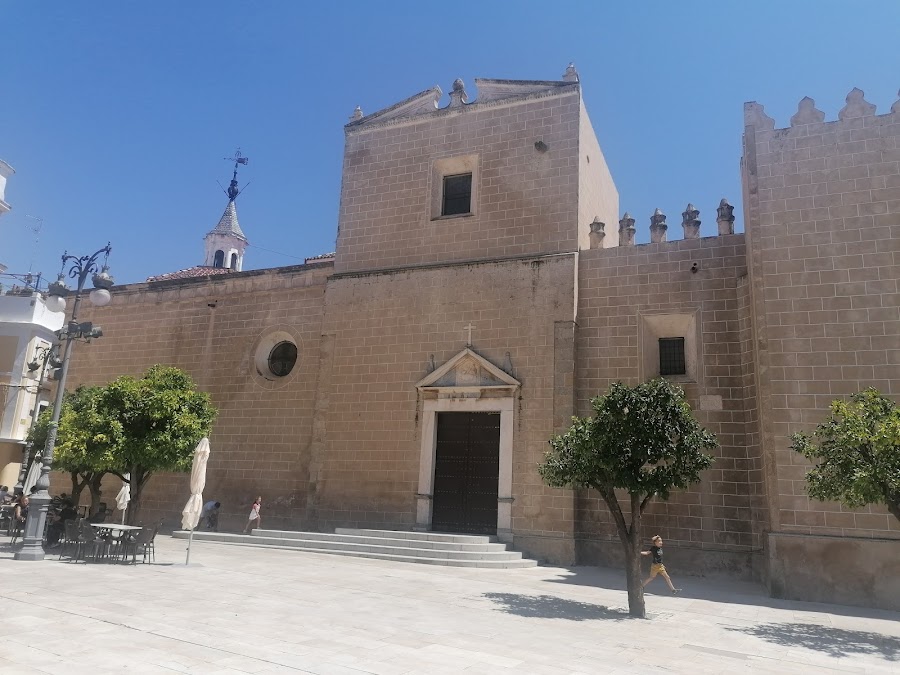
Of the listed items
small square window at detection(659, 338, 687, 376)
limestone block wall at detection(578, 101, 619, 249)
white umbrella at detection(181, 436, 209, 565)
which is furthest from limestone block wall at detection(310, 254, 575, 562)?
white umbrella at detection(181, 436, 209, 565)

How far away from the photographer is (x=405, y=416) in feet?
53.8

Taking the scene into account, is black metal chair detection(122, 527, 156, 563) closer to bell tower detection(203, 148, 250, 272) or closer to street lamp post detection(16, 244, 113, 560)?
street lamp post detection(16, 244, 113, 560)

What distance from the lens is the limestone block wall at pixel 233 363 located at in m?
17.8

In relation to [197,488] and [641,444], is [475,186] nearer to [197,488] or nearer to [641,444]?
[197,488]

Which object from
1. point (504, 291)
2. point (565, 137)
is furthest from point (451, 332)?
point (565, 137)

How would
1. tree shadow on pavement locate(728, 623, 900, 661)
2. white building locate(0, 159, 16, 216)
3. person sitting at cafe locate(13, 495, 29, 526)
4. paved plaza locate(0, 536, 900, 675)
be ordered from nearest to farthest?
1. paved plaza locate(0, 536, 900, 675)
2. tree shadow on pavement locate(728, 623, 900, 661)
3. person sitting at cafe locate(13, 495, 29, 526)
4. white building locate(0, 159, 16, 216)

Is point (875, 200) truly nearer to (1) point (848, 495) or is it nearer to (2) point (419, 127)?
(1) point (848, 495)

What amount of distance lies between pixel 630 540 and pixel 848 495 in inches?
108

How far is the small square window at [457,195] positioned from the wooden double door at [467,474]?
5.44 metres

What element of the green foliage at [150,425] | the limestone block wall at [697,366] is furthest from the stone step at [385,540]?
the green foliage at [150,425]

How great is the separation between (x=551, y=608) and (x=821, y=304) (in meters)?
7.58

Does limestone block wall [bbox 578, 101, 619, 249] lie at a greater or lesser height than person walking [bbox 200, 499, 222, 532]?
greater

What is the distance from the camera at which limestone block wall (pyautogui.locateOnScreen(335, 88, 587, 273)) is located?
1661 centimetres

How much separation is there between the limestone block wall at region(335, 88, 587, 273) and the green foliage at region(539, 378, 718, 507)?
7.22m
